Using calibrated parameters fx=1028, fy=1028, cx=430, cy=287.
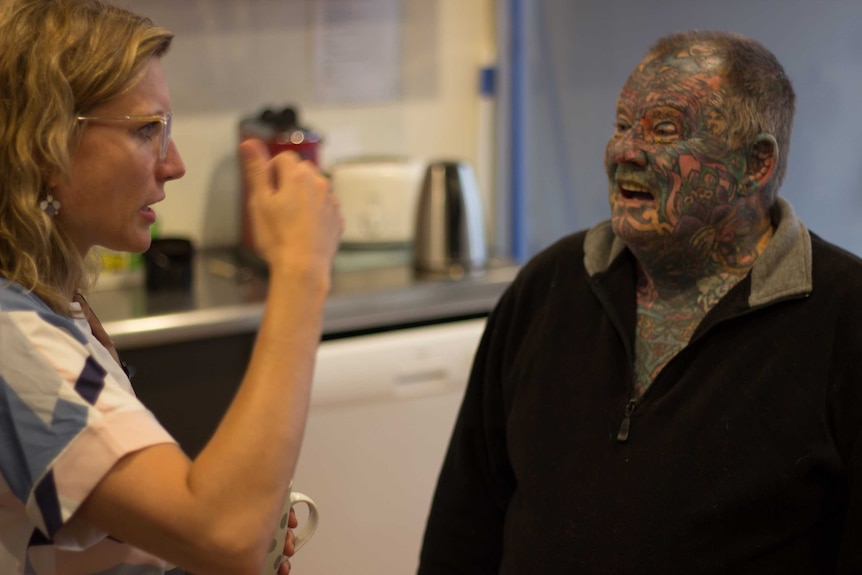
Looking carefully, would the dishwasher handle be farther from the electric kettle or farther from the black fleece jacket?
the black fleece jacket

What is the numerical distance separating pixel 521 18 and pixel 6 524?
7.08ft

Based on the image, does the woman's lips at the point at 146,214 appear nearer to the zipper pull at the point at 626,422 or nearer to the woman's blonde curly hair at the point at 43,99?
the woman's blonde curly hair at the point at 43,99

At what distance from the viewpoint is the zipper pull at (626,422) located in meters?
1.26

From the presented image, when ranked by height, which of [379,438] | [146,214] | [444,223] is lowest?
[379,438]

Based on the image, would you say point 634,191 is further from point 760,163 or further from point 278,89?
point 278,89

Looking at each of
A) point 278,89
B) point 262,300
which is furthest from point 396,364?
point 278,89

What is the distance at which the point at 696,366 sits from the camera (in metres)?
1.25

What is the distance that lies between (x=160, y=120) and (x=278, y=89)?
5.77 ft

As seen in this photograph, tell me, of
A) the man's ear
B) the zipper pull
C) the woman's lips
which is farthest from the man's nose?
the woman's lips

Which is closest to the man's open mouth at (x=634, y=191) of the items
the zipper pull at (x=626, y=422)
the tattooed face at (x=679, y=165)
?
the tattooed face at (x=679, y=165)

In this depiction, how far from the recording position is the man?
1178mm

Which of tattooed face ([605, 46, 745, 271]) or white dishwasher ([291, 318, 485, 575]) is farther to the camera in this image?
A: white dishwasher ([291, 318, 485, 575])

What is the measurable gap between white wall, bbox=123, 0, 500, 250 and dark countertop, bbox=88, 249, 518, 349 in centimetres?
20

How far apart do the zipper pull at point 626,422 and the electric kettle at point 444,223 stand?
47.5 inches
